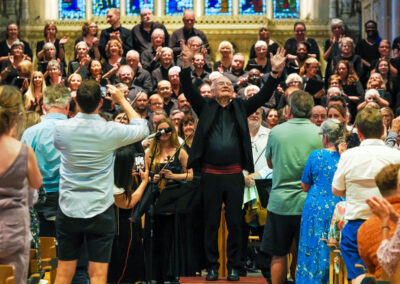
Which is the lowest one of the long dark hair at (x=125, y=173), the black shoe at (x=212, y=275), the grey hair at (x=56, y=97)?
the black shoe at (x=212, y=275)

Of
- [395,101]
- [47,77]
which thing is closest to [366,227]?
[395,101]

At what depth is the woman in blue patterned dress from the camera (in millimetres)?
6461

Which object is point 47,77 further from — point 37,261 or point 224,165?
point 37,261

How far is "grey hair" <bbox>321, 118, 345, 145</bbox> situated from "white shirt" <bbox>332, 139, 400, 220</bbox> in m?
0.83

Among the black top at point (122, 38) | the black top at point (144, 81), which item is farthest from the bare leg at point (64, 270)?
the black top at point (122, 38)

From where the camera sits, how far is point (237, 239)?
23.8ft

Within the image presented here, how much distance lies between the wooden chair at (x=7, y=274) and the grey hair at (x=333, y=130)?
2.88 metres

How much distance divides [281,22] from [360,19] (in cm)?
148

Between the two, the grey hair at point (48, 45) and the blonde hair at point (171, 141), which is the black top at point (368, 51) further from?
the blonde hair at point (171, 141)

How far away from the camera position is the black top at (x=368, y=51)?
42.8 feet

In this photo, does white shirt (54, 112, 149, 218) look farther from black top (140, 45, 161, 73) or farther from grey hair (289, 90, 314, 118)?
black top (140, 45, 161, 73)

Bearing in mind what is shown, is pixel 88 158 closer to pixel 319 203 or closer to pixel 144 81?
pixel 319 203

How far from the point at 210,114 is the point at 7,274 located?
322 centimetres

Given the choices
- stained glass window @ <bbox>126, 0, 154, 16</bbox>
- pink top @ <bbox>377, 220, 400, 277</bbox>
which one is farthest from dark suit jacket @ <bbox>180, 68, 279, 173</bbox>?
stained glass window @ <bbox>126, 0, 154, 16</bbox>
